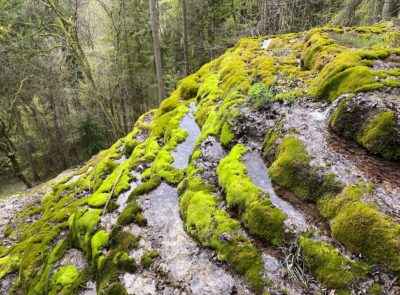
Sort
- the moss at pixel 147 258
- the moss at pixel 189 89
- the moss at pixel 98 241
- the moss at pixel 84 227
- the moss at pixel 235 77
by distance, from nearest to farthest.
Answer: the moss at pixel 147 258 < the moss at pixel 98 241 < the moss at pixel 84 227 < the moss at pixel 235 77 < the moss at pixel 189 89

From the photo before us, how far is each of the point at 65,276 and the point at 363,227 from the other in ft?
16.0

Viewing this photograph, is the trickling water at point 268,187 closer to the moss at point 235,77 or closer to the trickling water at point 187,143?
the trickling water at point 187,143

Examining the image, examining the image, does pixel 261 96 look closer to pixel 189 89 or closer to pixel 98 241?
pixel 189 89

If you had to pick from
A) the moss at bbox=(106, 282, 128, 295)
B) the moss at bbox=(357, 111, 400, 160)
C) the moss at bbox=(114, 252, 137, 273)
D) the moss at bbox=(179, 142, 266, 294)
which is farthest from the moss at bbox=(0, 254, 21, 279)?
the moss at bbox=(357, 111, 400, 160)

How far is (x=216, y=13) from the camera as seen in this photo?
58.3ft

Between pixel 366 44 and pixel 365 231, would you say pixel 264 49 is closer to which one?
pixel 366 44

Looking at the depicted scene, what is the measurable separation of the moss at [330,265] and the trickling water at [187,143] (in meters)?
3.48

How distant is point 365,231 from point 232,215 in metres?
1.87

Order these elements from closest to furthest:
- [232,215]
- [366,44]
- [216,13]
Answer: [232,215], [366,44], [216,13]

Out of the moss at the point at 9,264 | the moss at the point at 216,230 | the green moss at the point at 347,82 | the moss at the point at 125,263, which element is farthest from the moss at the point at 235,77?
the moss at the point at 9,264

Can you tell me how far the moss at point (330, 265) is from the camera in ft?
9.27

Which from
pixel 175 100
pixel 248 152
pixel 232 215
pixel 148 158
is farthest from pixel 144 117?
pixel 232 215

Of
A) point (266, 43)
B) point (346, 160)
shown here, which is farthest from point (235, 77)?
point (346, 160)

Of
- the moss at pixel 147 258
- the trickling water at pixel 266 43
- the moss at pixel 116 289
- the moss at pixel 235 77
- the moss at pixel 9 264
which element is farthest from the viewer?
the trickling water at pixel 266 43
